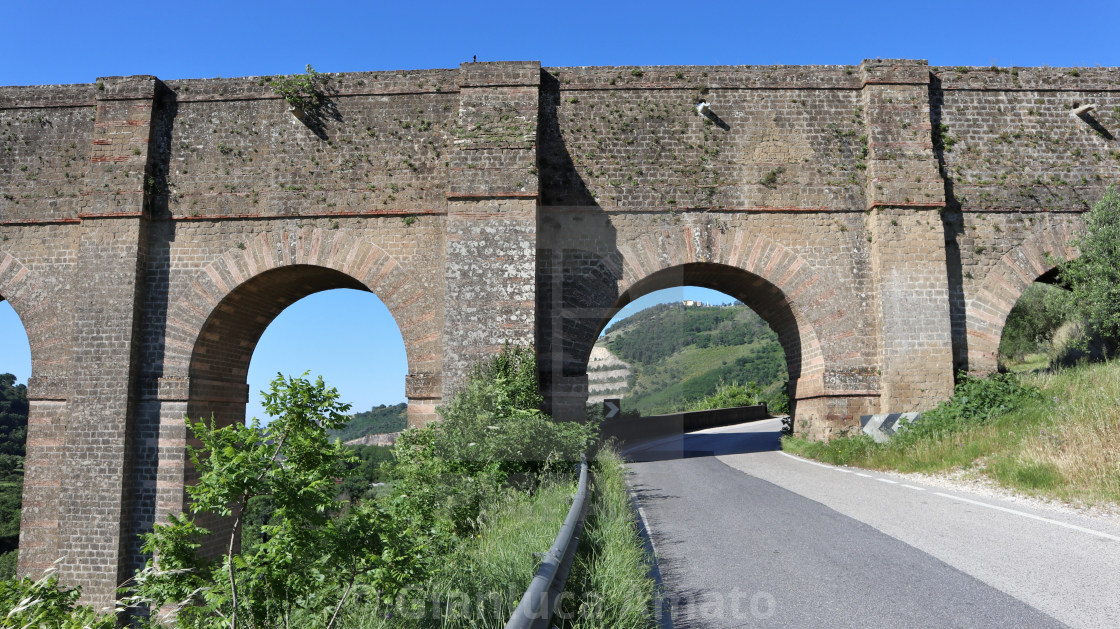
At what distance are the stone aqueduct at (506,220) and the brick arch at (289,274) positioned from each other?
0.05 meters

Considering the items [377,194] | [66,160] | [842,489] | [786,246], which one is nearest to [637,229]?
[786,246]

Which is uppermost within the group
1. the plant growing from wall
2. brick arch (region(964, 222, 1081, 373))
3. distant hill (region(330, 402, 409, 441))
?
the plant growing from wall

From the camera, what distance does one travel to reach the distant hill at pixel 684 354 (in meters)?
15.6

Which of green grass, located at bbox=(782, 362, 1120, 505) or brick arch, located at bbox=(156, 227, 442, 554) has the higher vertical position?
brick arch, located at bbox=(156, 227, 442, 554)

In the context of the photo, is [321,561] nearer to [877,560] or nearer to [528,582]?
[528,582]

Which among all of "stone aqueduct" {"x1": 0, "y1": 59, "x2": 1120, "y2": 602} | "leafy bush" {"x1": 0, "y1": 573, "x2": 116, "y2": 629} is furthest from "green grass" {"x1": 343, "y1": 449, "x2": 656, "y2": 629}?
"stone aqueduct" {"x1": 0, "y1": 59, "x2": 1120, "y2": 602}

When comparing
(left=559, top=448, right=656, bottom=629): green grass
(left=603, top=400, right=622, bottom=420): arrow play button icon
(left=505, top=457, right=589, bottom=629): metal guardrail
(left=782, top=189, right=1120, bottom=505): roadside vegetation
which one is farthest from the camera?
(left=603, top=400, right=622, bottom=420): arrow play button icon

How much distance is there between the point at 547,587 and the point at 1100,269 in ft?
44.1

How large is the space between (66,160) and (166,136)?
1980 millimetres

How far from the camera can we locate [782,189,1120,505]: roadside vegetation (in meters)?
8.09

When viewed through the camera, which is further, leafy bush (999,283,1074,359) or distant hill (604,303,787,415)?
leafy bush (999,283,1074,359)

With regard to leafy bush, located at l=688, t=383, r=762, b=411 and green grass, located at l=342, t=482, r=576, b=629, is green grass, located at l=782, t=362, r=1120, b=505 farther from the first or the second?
leafy bush, located at l=688, t=383, r=762, b=411

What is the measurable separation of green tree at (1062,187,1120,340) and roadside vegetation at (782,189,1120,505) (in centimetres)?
2

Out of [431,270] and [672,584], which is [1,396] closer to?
[431,270]
